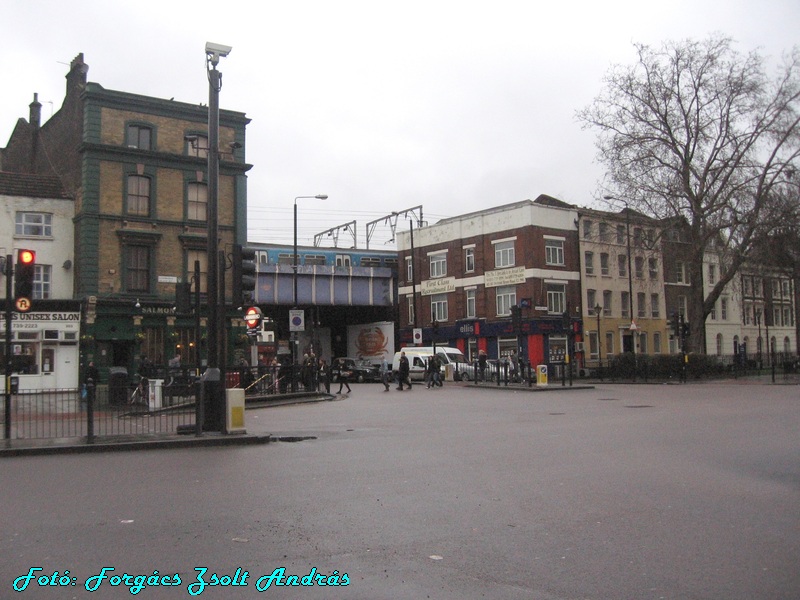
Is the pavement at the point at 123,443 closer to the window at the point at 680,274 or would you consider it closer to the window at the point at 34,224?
the window at the point at 34,224

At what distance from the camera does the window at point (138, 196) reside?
39562mm

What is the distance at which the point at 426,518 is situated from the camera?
7379 mm

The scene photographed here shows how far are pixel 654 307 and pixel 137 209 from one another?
40.9 metres

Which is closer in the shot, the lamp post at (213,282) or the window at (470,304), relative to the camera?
the lamp post at (213,282)

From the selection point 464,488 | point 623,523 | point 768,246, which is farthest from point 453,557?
point 768,246

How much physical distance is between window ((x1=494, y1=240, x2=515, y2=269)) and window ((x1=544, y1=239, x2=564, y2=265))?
2334 millimetres

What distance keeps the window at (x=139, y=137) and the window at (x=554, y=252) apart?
89.4ft

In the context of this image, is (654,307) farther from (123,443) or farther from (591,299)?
(123,443)

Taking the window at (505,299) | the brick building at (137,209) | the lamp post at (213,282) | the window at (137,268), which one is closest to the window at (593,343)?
the window at (505,299)

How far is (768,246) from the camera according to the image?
136 feet

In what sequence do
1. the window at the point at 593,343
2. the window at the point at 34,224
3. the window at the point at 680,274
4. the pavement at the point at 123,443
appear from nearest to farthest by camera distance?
the pavement at the point at 123,443, the window at the point at 34,224, the window at the point at 593,343, the window at the point at 680,274

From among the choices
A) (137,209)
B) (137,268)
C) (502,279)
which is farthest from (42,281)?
(502,279)

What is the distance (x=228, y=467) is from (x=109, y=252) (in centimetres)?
3044

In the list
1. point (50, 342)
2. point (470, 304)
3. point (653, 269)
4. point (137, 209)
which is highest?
point (137, 209)
